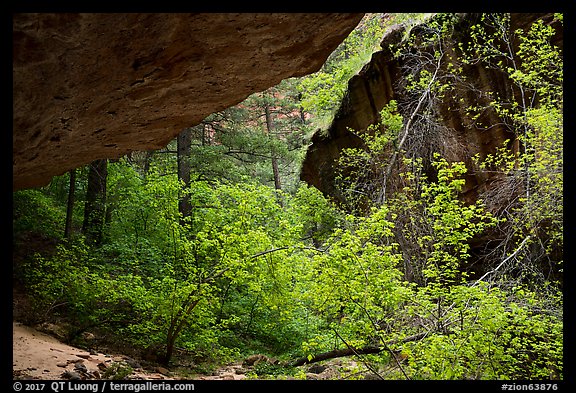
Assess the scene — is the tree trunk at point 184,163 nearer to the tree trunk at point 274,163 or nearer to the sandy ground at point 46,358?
the sandy ground at point 46,358

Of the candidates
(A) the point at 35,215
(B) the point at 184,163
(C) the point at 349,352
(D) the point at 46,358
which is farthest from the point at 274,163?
(D) the point at 46,358

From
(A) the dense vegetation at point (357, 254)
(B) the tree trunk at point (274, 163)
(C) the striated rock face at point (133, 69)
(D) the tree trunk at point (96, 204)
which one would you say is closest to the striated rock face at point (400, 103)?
(A) the dense vegetation at point (357, 254)

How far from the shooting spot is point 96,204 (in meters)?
10.9

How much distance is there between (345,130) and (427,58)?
3333 mm

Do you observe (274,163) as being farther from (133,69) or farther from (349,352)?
(133,69)

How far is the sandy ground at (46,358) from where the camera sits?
5.67 metres

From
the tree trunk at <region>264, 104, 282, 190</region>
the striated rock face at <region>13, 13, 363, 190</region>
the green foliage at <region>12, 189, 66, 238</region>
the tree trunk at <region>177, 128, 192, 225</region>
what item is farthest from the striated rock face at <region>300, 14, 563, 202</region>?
the green foliage at <region>12, 189, 66, 238</region>

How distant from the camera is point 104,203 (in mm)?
10742

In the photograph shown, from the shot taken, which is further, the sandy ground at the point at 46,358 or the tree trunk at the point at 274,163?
the tree trunk at the point at 274,163

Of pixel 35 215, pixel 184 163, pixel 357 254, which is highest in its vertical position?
pixel 184 163

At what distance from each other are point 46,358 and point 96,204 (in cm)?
536

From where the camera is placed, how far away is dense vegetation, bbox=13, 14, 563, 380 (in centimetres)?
639

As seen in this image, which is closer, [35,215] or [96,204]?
[35,215]

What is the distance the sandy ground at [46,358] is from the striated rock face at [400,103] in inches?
317
